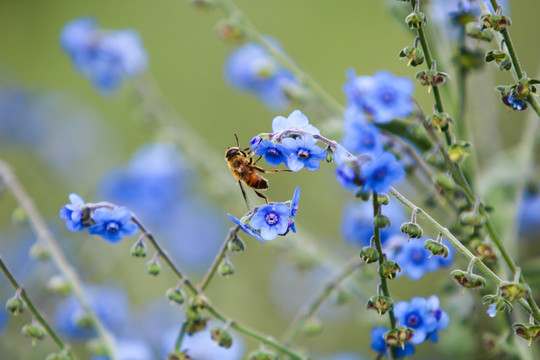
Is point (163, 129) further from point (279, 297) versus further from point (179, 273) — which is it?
point (279, 297)

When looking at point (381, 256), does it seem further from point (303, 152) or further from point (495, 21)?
point (495, 21)

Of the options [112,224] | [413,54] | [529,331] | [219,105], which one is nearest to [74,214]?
[112,224]

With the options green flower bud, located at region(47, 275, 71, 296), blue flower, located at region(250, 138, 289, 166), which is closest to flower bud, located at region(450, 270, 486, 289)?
blue flower, located at region(250, 138, 289, 166)

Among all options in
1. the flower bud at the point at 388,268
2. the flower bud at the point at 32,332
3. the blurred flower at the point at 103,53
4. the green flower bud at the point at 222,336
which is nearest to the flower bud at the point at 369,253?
the flower bud at the point at 388,268

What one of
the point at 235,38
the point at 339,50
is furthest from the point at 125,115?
the point at 235,38

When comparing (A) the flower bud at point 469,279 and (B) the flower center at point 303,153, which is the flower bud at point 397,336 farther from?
(B) the flower center at point 303,153
